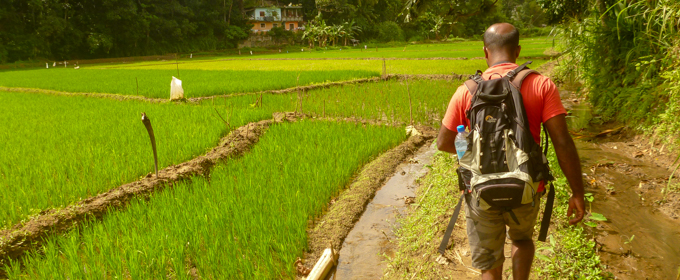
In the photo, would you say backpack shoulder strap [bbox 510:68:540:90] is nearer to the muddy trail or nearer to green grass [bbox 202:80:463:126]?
the muddy trail

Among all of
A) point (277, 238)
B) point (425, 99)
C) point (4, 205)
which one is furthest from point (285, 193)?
point (425, 99)

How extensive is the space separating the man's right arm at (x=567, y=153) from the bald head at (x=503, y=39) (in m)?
0.29

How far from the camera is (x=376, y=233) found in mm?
2732

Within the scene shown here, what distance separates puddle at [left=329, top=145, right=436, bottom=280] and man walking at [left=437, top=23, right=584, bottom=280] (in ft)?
2.55

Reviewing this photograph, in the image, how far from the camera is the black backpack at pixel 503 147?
54.3 inches

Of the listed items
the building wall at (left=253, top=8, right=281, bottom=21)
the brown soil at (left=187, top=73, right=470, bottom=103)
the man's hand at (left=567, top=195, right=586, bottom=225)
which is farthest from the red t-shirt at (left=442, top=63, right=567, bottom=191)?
the building wall at (left=253, top=8, right=281, bottom=21)

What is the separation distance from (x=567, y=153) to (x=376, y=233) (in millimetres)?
1466

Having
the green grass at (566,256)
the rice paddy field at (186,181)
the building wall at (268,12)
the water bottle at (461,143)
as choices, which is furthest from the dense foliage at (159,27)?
the water bottle at (461,143)

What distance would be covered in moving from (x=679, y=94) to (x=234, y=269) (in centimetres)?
384

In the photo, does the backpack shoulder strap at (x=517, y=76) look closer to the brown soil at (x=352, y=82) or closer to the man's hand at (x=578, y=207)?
the man's hand at (x=578, y=207)

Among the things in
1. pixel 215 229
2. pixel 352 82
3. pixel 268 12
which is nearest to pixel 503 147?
pixel 215 229

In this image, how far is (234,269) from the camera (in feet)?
6.95

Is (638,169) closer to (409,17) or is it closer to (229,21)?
(409,17)

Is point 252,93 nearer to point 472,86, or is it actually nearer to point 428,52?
point 472,86
